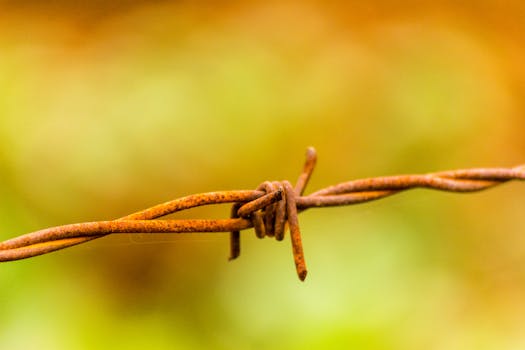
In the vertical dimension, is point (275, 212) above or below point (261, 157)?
below

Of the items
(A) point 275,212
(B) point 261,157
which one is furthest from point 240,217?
(B) point 261,157

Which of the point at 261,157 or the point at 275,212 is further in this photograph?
the point at 261,157

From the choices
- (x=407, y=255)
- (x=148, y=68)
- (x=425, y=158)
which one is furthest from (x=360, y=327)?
(x=148, y=68)

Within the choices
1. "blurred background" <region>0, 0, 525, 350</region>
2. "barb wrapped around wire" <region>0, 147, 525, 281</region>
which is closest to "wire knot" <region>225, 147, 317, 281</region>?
"barb wrapped around wire" <region>0, 147, 525, 281</region>

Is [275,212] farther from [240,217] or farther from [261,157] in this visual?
[261,157]

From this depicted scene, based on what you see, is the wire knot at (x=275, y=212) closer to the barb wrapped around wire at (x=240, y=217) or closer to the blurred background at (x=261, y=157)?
the barb wrapped around wire at (x=240, y=217)
